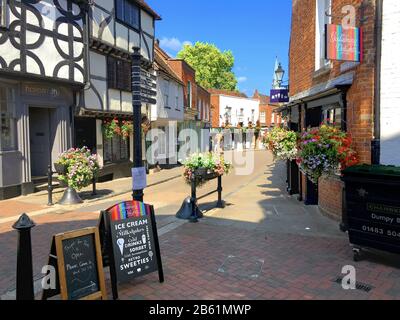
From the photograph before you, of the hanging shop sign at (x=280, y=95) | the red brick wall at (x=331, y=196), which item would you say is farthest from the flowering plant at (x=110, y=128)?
the red brick wall at (x=331, y=196)

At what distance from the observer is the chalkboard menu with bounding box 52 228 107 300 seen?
12.4 feet

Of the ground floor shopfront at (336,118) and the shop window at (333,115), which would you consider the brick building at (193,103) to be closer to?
the ground floor shopfront at (336,118)

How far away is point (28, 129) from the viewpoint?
1111 centimetres

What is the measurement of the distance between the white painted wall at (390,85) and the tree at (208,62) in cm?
4699

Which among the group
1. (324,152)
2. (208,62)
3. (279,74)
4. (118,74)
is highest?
(208,62)

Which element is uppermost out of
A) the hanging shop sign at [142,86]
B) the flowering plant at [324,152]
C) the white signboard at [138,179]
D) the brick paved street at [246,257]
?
the hanging shop sign at [142,86]

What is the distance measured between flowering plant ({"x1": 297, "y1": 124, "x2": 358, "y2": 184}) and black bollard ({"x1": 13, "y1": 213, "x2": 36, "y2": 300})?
459cm

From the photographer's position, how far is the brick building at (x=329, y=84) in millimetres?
6426

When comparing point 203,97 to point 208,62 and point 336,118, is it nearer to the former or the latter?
point 208,62

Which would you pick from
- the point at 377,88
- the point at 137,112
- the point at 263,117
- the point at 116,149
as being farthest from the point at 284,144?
the point at 263,117

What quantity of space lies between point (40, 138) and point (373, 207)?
11.1 metres

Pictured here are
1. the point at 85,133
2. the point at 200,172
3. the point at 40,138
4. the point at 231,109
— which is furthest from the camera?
the point at 231,109
